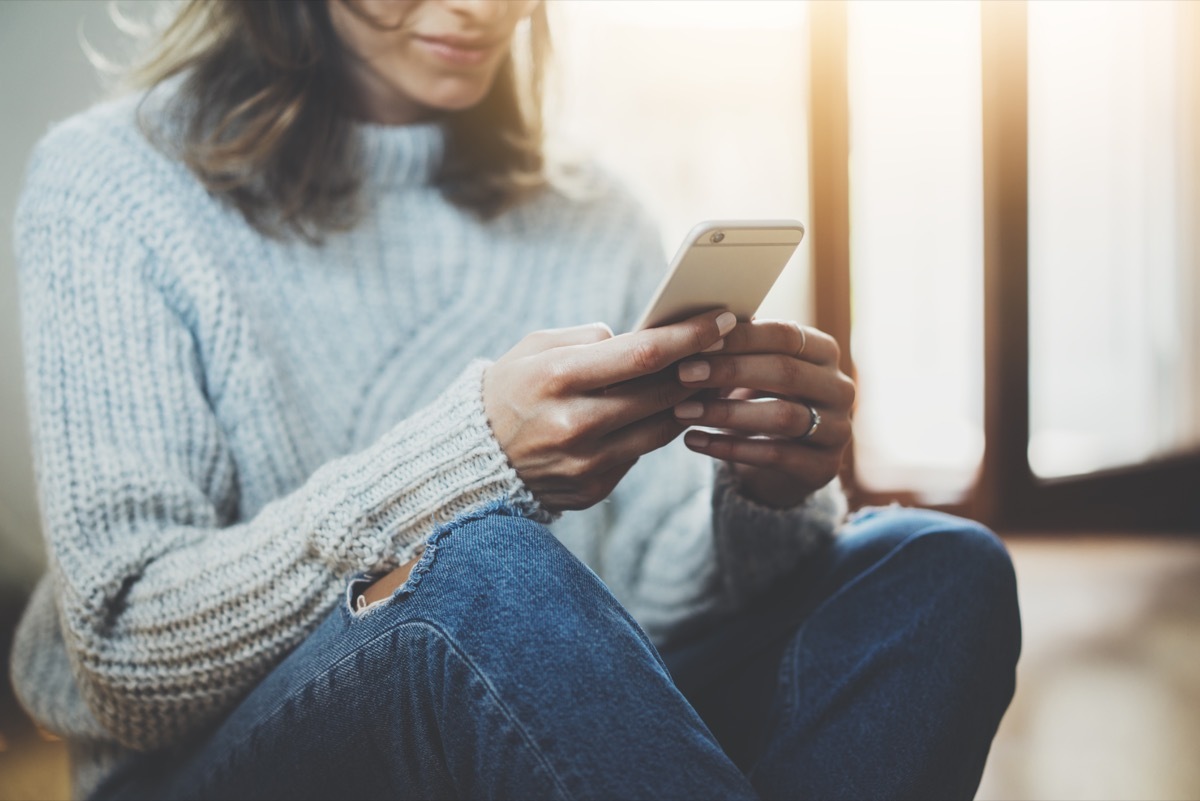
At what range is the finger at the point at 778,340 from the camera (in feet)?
2.08

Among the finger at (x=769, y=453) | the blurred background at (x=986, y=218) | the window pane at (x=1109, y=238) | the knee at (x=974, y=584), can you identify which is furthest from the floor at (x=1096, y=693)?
the finger at (x=769, y=453)

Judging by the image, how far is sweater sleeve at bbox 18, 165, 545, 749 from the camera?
0.61 meters

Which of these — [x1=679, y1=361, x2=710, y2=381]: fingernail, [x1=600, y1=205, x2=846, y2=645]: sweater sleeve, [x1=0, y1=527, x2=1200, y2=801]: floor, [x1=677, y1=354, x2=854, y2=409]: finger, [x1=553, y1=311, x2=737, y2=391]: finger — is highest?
[x1=553, y1=311, x2=737, y2=391]: finger

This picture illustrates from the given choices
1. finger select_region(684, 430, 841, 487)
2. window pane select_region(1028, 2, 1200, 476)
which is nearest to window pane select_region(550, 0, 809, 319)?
window pane select_region(1028, 2, 1200, 476)

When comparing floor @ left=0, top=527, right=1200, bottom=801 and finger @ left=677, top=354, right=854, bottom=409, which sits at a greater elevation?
finger @ left=677, top=354, right=854, bottom=409

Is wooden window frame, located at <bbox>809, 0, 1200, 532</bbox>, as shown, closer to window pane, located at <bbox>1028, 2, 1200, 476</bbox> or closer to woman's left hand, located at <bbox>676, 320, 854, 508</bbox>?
window pane, located at <bbox>1028, 2, 1200, 476</bbox>

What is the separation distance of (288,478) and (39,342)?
0.22 metres

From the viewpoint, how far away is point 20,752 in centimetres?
102

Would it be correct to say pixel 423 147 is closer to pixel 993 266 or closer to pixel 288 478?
pixel 288 478

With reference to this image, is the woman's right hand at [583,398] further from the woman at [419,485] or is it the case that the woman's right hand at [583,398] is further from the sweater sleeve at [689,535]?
the sweater sleeve at [689,535]

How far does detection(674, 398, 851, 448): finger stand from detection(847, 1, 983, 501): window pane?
1.58 m

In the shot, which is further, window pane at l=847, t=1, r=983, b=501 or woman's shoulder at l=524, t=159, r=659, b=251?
window pane at l=847, t=1, r=983, b=501

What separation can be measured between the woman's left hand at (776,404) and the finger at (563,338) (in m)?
0.06

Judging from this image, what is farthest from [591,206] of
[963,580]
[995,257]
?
[995,257]
